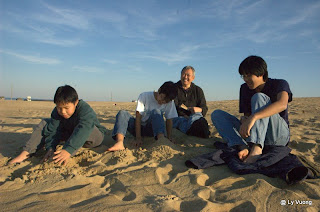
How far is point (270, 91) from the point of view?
2.56 meters

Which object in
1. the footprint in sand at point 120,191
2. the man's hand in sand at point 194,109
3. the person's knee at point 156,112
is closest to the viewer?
the footprint in sand at point 120,191

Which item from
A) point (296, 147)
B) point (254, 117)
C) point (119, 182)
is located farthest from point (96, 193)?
point (296, 147)

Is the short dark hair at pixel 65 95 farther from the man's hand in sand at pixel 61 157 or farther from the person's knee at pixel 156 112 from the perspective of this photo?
the person's knee at pixel 156 112

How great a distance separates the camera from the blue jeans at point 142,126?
307cm

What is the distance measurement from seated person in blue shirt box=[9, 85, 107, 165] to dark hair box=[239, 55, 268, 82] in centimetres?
178

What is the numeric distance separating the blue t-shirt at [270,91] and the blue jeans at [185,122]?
866 mm

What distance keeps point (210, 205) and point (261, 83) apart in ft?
5.30

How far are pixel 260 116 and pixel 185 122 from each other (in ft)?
5.21

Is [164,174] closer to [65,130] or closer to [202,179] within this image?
[202,179]

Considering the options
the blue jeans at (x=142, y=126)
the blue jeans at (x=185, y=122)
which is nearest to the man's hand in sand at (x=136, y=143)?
the blue jeans at (x=142, y=126)

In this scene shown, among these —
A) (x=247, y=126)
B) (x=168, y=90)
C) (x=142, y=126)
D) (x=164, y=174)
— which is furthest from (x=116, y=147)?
(x=247, y=126)

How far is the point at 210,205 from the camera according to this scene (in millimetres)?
1534

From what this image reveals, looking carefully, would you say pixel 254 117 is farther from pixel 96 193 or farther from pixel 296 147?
pixel 96 193

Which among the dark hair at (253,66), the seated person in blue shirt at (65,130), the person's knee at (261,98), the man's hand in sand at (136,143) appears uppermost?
the dark hair at (253,66)
